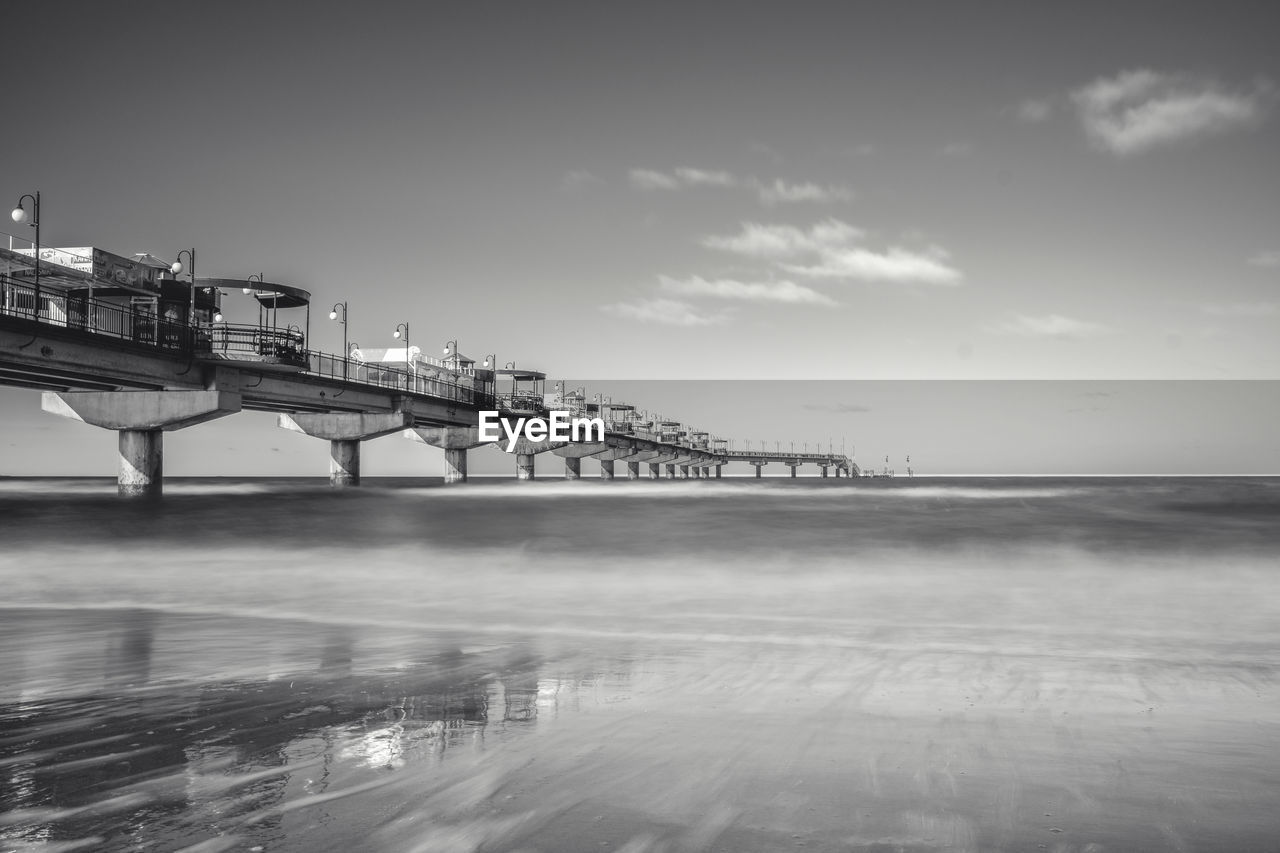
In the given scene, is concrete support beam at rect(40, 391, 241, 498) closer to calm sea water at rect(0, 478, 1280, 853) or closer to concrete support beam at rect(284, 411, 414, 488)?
concrete support beam at rect(284, 411, 414, 488)

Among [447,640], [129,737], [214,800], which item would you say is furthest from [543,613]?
[214,800]

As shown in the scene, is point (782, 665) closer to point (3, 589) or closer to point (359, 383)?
point (3, 589)

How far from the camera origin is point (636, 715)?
7.75 m

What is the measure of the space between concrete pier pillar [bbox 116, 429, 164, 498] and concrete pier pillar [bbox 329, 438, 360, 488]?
3355 cm

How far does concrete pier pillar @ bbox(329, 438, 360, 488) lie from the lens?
98750 millimetres

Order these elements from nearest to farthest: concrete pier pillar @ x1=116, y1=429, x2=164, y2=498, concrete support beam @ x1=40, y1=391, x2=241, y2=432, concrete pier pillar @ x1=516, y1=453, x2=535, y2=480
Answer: concrete support beam @ x1=40, y1=391, x2=241, y2=432 → concrete pier pillar @ x1=116, y1=429, x2=164, y2=498 → concrete pier pillar @ x1=516, y1=453, x2=535, y2=480

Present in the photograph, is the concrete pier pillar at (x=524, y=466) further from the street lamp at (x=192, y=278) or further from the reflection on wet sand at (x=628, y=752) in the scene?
the reflection on wet sand at (x=628, y=752)

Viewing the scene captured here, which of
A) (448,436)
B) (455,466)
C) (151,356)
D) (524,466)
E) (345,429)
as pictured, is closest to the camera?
(151,356)

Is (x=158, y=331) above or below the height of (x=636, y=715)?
above

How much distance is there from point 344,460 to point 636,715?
3799 inches

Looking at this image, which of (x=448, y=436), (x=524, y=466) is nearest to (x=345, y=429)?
(x=448, y=436)

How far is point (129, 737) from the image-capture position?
22.4 feet

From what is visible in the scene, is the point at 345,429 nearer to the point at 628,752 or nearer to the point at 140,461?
the point at 140,461

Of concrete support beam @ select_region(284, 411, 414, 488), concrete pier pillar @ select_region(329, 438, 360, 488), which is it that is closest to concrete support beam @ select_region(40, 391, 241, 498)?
concrete support beam @ select_region(284, 411, 414, 488)
